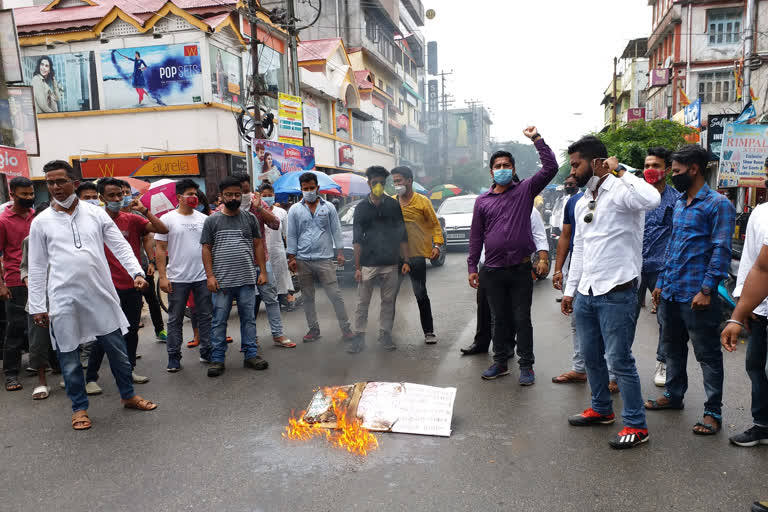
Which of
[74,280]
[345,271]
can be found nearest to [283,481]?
[74,280]

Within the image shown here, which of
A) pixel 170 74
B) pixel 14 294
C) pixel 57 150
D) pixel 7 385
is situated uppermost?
pixel 170 74

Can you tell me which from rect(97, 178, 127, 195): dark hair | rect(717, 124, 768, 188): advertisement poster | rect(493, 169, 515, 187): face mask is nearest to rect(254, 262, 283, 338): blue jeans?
rect(97, 178, 127, 195): dark hair

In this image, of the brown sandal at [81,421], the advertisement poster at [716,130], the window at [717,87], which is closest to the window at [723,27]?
the window at [717,87]

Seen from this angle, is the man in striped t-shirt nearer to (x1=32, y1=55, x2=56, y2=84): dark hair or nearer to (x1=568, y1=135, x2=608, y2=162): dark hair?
(x1=568, y1=135, x2=608, y2=162): dark hair

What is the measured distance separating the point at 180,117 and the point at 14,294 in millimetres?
14617

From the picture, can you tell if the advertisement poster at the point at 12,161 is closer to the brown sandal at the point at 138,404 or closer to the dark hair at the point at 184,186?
the dark hair at the point at 184,186

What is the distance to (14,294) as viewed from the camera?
5.54m

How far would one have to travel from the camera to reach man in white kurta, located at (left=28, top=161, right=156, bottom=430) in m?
4.28

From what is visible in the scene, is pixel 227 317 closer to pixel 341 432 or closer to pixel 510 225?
pixel 341 432

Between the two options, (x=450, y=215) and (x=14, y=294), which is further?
(x=450, y=215)

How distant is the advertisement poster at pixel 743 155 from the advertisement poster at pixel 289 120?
9.47 metres

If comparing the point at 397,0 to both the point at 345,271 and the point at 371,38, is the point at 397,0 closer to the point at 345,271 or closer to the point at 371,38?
the point at 371,38

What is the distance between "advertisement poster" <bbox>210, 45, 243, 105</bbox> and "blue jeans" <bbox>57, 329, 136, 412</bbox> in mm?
15958

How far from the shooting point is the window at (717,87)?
3148cm
